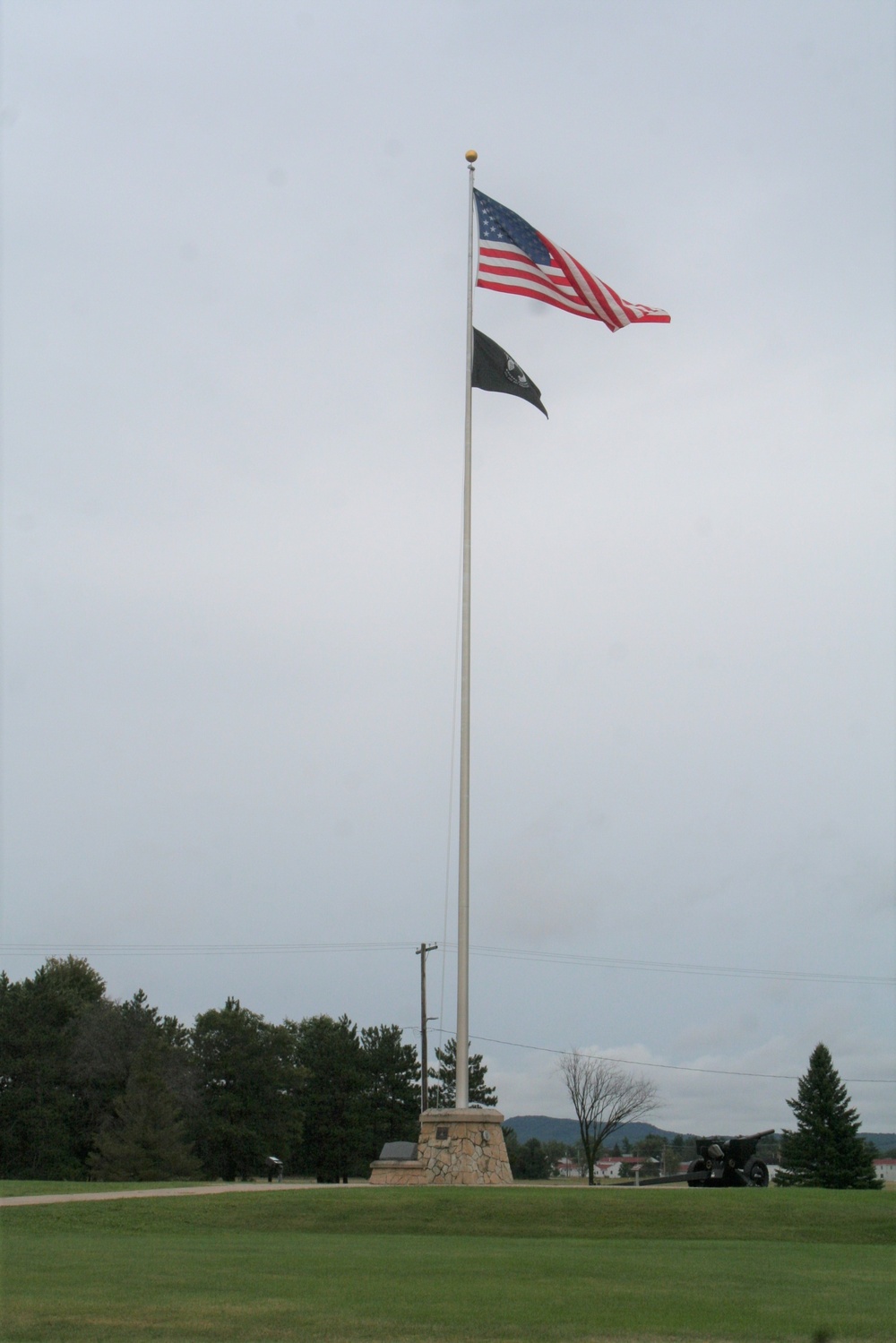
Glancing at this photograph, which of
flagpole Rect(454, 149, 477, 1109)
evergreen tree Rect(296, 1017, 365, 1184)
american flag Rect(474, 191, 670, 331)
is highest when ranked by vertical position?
american flag Rect(474, 191, 670, 331)

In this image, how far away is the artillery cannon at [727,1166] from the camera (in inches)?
810

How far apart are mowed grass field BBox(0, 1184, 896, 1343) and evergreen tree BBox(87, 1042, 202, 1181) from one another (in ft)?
108

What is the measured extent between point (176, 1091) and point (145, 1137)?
22.3ft

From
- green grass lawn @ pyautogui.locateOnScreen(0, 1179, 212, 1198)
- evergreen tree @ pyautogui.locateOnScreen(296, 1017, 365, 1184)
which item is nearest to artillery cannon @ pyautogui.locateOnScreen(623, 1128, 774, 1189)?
green grass lawn @ pyautogui.locateOnScreen(0, 1179, 212, 1198)

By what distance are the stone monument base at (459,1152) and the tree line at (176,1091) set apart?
30948mm

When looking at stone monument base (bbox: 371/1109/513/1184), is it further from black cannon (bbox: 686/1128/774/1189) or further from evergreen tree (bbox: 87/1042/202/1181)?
evergreen tree (bbox: 87/1042/202/1181)

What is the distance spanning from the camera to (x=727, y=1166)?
67.5 feet

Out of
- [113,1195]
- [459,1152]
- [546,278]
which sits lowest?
[113,1195]

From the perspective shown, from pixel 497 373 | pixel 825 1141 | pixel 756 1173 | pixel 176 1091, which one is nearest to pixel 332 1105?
pixel 176 1091

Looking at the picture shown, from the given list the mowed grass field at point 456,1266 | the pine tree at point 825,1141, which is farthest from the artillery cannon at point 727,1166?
the pine tree at point 825,1141

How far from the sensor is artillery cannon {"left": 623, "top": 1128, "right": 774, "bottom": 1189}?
20562 mm

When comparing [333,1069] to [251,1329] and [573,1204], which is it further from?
[251,1329]

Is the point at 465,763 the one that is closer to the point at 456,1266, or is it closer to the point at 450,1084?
the point at 456,1266

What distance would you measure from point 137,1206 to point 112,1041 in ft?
133
